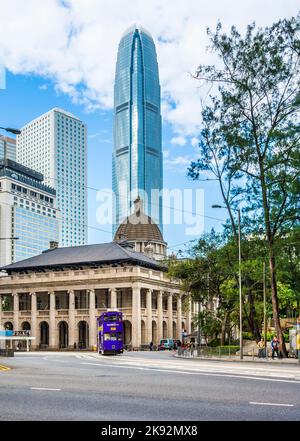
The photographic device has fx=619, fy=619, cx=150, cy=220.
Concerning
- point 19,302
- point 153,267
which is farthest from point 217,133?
point 19,302

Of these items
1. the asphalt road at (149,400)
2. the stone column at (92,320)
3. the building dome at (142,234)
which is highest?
the building dome at (142,234)

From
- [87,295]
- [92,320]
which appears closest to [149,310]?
[92,320]

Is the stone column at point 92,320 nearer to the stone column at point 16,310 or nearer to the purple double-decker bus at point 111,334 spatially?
the stone column at point 16,310

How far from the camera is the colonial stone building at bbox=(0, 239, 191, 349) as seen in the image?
292 feet

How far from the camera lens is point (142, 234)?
129250 millimetres

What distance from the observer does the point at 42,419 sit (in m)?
11.4

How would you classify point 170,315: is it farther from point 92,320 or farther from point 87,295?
point 87,295

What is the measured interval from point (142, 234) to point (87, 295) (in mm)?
37444

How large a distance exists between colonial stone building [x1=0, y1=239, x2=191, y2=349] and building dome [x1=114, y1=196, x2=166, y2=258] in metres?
23.4

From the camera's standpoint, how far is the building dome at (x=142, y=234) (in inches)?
5030

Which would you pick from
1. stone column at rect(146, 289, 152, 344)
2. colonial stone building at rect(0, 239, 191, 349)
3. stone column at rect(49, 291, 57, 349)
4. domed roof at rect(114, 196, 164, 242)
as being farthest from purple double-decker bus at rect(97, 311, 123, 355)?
domed roof at rect(114, 196, 164, 242)

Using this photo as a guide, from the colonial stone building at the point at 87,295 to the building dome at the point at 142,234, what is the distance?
76.7ft

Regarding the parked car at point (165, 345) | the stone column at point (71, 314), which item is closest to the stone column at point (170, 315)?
the parked car at point (165, 345)

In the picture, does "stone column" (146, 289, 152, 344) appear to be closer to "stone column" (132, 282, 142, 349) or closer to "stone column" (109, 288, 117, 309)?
"stone column" (132, 282, 142, 349)
